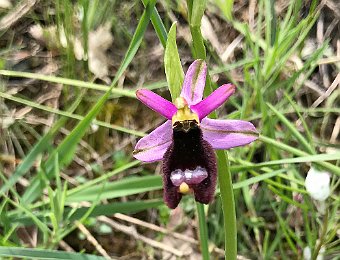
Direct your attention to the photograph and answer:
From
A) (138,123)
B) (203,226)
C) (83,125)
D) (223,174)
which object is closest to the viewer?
(223,174)

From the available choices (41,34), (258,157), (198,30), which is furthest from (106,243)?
(198,30)

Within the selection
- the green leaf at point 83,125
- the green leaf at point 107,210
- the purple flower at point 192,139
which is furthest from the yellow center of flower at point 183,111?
the green leaf at point 107,210

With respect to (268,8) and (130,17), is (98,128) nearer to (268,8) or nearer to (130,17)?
(130,17)

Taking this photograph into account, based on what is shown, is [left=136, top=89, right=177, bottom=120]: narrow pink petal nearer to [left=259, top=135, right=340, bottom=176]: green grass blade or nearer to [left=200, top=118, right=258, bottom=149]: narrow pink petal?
[left=200, top=118, right=258, bottom=149]: narrow pink petal

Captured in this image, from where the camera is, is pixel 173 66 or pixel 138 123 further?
pixel 138 123

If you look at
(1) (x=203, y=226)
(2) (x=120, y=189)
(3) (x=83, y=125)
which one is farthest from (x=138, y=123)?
(1) (x=203, y=226)

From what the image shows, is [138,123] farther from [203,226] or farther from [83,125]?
[203,226]
